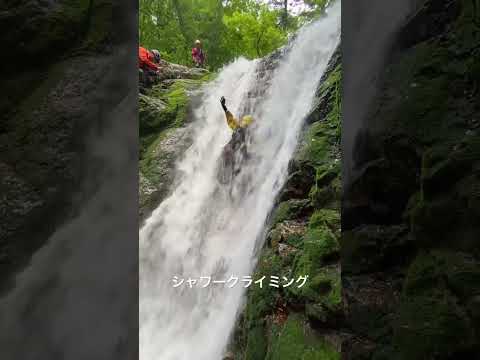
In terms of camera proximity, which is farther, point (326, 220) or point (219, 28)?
point (219, 28)

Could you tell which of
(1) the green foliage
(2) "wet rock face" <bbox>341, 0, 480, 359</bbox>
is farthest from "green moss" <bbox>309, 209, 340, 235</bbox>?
(1) the green foliage

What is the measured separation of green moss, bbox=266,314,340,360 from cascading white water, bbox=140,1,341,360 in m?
0.31

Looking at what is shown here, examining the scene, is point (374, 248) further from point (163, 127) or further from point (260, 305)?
point (163, 127)

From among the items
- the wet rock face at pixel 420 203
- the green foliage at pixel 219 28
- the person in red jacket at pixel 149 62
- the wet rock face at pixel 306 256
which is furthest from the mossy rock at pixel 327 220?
the person in red jacket at pixel 149 62

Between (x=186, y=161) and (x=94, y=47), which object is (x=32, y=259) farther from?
(x=186, y=161)

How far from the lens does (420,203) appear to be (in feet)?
5.04

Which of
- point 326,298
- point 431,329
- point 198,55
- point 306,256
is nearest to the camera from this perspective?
point 431,329

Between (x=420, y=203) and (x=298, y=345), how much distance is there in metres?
1.05

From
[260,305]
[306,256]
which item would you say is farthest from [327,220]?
[260,305]

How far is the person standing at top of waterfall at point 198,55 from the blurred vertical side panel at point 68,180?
0.79 m

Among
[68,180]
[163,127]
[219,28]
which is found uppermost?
[219,28]

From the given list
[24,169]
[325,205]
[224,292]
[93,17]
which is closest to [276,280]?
[224,292]

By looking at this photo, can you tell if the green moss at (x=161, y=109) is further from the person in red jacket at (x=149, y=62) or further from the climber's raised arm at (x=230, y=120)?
the climber's raised arm at (x=230, y=120)

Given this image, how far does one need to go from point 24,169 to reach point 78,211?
0.26 m
